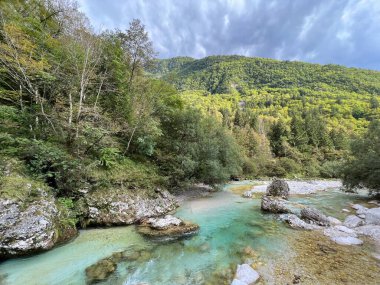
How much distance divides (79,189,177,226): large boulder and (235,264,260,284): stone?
22.1 feet

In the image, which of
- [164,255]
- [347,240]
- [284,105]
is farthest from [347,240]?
[284,105]

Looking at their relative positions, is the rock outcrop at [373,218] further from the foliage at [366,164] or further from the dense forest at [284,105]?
the dense forest at [284,105]

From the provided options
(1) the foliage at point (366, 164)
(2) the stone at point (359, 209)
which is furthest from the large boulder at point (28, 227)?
(1) the foliage at point (366, 164)

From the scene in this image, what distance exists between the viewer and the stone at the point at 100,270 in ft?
21.7

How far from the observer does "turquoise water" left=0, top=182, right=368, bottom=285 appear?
669 cm

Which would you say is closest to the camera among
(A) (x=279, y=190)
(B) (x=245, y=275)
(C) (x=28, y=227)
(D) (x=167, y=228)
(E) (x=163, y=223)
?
(B) (x=245, y=275)

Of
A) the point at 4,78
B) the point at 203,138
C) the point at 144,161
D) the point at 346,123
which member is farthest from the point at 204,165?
the point at 346,123

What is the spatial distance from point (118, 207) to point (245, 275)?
7.73 m

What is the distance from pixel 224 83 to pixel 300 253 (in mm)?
141976

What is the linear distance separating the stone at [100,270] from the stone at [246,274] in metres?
4.28

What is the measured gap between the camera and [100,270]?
23.1 feet

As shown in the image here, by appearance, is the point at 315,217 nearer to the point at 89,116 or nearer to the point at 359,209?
the point at 359,209

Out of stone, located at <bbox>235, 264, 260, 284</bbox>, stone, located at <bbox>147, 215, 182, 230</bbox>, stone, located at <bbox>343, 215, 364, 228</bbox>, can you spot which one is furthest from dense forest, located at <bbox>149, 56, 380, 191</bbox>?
stone, located at <bbox>235, 264, 260, 284</bbox>

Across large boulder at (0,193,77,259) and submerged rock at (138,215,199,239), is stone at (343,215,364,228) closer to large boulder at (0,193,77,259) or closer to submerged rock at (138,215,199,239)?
submerged rock at (138,215,199,239)
